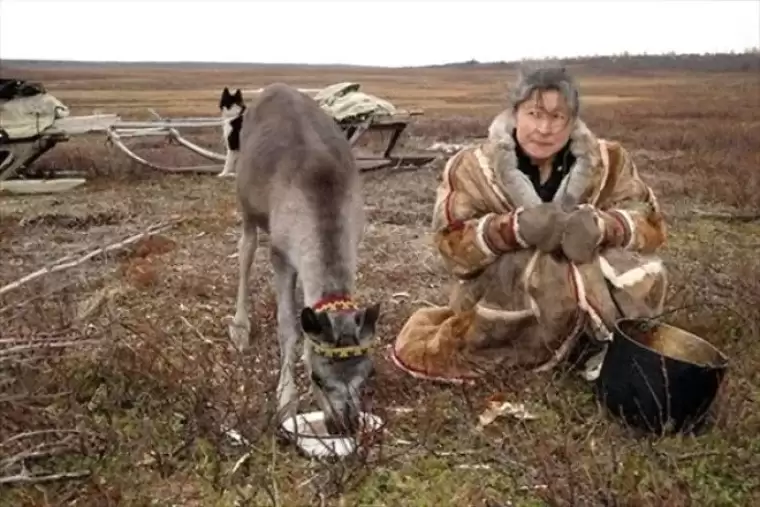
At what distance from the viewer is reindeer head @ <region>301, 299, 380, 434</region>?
432 centimetres

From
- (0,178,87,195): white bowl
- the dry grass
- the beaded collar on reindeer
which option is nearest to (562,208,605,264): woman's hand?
the dry grass

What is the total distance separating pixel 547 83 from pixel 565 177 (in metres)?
0.54

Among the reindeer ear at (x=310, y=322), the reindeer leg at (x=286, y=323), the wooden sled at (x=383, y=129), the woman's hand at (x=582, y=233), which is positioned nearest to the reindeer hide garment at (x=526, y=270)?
the woman's hand at (x=582, y=233)

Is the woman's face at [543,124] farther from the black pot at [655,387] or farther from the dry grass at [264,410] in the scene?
the dry grass at [264,410]

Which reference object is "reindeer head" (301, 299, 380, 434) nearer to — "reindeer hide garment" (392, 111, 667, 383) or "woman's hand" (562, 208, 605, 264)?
"reindeer hide garment" (392, 111, 667, 383)

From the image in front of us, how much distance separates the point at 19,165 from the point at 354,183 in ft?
32.6

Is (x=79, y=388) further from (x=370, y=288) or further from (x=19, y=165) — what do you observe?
(x=19, y=165)

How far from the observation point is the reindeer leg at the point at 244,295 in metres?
6.42

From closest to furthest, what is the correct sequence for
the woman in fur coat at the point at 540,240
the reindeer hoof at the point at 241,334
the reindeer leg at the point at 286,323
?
the reindeer leg at the point at 286,323, the woman in fur coat at the point at 540,240, the reindeer hoof at the point at 241,334

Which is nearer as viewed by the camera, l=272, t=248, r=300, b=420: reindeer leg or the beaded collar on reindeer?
the beaded collar on reindeer

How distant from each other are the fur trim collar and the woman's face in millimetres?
72

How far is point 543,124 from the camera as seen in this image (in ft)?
17.3

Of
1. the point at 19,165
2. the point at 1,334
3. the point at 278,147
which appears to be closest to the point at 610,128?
the point at 19,165

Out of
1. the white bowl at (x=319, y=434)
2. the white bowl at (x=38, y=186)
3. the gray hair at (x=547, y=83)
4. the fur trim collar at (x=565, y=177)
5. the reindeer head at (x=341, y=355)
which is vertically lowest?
the white bowl at (x=38, y=186)
